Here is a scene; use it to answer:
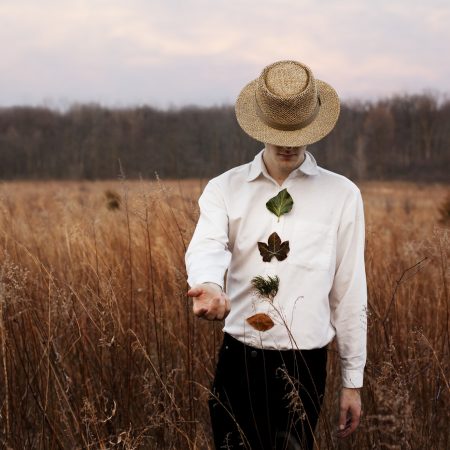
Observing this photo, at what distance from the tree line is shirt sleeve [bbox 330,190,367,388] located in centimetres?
3525

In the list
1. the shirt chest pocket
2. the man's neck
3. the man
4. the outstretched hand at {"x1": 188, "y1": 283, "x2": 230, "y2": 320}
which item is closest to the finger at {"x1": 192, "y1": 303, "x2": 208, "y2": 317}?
the outstretched hand at {"x1": 188, "y1": 283, "x2": 230, "y2": 320}

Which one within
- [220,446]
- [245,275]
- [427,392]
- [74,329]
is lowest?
[427,392]

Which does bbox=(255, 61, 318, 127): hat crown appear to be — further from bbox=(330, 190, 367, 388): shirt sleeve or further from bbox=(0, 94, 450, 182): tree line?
bbox=(0, 94, 450, 182): tree line

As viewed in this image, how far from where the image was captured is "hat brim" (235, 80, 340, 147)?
1320 millimetres

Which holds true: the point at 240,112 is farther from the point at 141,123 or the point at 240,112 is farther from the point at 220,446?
the point at 141,123

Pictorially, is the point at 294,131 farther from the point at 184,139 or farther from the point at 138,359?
the point at 184,139

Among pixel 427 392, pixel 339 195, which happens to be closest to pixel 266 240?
pixel 339 195

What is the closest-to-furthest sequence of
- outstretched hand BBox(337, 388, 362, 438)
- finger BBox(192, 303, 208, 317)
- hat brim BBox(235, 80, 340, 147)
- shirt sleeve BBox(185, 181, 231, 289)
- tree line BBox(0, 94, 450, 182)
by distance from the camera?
finger BBox(192, 303, 208, 317) < shirt sleeve BBox(185, 181, 231, 289) < hat brim BBox(235, 80, 340, 147) < outstretched hand BBox(337, 388, 362, 438) < tree line BBox(0, 94, 450, 182)

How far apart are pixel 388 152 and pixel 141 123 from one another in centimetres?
1976

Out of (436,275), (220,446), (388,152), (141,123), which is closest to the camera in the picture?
(220,446)

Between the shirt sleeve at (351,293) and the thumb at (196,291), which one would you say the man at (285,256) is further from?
the thumb at (196,291)

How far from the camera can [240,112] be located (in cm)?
143

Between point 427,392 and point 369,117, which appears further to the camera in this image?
point 369,117

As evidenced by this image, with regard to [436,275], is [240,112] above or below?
above
